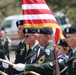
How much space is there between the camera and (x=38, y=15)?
303 inches

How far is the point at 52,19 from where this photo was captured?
7559 mm

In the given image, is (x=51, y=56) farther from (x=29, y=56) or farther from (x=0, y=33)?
(x=0, y=33)

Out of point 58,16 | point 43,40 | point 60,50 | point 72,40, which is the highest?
point 72,40

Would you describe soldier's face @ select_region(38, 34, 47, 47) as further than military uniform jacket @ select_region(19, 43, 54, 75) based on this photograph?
Yes

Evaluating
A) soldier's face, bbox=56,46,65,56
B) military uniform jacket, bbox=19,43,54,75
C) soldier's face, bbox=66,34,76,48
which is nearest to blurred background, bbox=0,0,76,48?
soldier's face, bbox=56,46,65,56

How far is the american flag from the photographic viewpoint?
24.6ft

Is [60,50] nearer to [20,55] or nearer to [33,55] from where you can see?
[33,55]

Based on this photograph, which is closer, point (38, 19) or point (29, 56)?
point (29, 56)

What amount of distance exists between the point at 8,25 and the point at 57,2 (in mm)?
3360

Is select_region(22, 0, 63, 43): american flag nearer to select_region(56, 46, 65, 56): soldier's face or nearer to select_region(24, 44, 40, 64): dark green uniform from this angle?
select_region(56, 46, 65, 56): soldier's face

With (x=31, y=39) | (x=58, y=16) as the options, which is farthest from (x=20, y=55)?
(x=58, y=16)

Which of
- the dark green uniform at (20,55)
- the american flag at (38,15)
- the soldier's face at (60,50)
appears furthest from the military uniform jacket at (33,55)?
the american flag at (38,15)

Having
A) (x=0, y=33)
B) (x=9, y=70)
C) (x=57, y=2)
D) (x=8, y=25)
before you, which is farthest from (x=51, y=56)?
(x=57, y=2)

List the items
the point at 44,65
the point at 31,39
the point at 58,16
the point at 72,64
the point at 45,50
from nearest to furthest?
the point at 72,64
the point at 44,65
the point at 45,50
the point at 31,39
the point at 58,16
